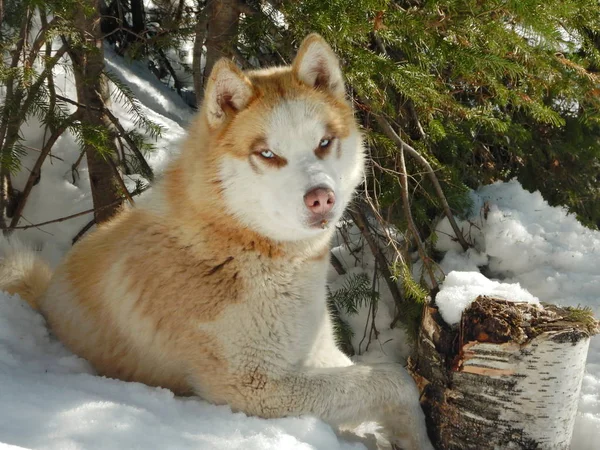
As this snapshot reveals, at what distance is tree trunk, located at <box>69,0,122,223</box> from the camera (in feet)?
11.9

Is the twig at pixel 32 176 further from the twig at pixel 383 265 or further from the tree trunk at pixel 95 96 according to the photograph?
the twig at pixel 383 265

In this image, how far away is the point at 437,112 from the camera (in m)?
3.96

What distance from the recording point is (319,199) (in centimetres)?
257

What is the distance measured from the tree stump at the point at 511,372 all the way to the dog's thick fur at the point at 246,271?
23 cm

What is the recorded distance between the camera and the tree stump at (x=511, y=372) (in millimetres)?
2598

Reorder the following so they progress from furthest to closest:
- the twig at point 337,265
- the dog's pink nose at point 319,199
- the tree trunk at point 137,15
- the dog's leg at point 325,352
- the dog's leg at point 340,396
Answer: the tree trunk at point 137,15
the twig at point 337,265
the dog's leg at point 325,352
the dog's leg at point 340,396
the dog's pink nose at point 319,199

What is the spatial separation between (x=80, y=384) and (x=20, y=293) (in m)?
1.06

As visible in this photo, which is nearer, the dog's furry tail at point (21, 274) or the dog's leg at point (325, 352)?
the dog's leg at point (325, 352)

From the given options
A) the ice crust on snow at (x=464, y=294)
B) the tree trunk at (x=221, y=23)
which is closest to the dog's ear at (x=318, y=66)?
the tree trunk at (x=221, y=23)

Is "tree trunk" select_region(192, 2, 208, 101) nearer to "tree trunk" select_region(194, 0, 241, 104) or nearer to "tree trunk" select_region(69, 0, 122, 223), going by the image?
"tree trunk" select_region(194, 0, 241, 104)

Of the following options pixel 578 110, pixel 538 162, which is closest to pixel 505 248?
pixel 538 162

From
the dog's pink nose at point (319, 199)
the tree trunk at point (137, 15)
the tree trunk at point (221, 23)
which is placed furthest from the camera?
the tree trunk at point (137, 15)

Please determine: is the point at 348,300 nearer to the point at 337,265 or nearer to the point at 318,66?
the point at 337,265

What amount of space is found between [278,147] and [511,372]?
1358 millimetres
